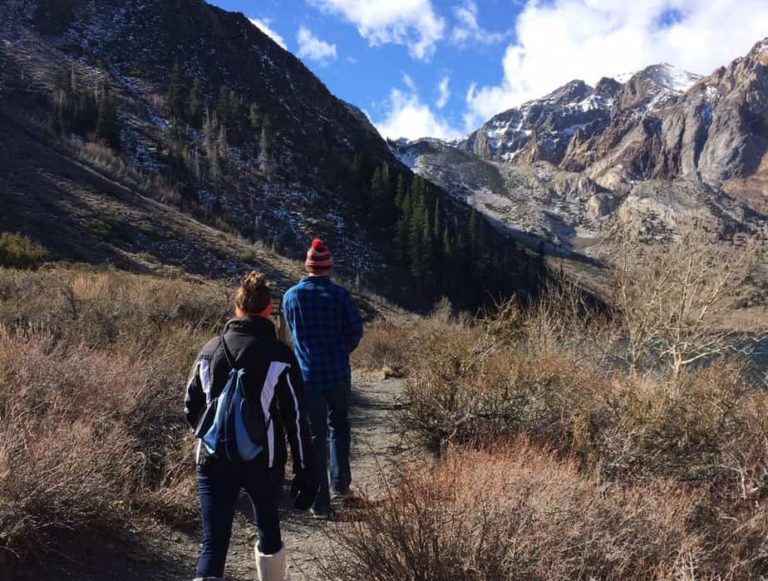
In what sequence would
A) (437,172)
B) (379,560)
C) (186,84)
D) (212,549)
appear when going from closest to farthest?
(379,560) < (212,549) < (186,84) < (437,172)

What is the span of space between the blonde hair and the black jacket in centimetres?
7

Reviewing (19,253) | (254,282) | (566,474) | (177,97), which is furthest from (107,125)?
(566,474)

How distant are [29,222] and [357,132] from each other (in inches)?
2041

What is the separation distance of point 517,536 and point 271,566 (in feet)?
4.21

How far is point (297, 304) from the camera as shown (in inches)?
172

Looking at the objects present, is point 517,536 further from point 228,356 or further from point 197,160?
point 197,160

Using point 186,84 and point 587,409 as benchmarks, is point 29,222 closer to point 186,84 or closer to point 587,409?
point 587,409

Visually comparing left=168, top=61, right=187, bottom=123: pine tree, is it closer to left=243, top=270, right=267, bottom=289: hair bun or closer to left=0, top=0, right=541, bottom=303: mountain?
left=0, top=0, right=541, bottom=303: mountain

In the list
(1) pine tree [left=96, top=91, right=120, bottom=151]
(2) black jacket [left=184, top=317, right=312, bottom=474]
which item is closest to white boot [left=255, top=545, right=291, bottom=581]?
(2) black jacket [left=184, top=317, right=312, bottom=474]

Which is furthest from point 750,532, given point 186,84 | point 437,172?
point 437,172

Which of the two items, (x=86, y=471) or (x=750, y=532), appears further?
(x=86, y=471)

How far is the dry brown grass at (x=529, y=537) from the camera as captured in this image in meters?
2.50

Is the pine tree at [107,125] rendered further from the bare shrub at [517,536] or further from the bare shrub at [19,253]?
the bare shrub at [517,536]

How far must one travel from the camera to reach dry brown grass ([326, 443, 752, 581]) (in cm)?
250
